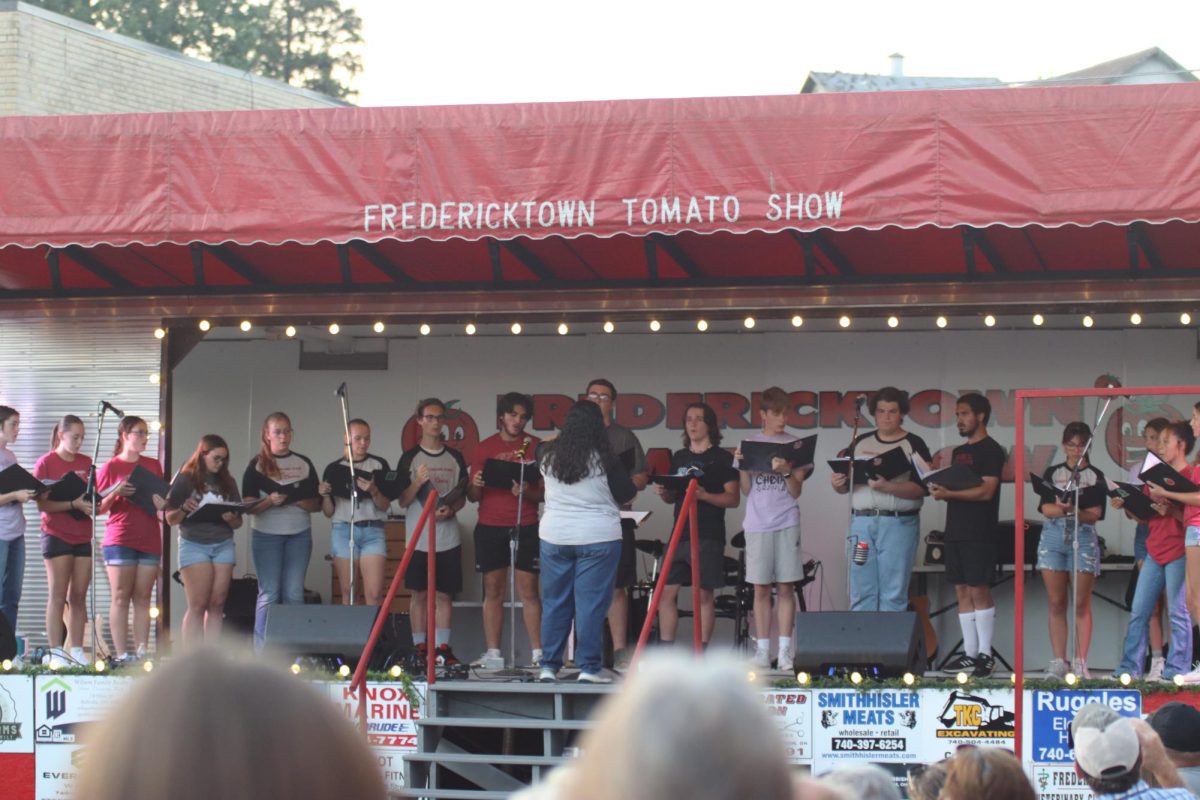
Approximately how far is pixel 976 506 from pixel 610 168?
3311mm

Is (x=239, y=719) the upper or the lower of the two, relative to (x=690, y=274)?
lower

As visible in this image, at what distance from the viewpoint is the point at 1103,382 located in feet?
37.1

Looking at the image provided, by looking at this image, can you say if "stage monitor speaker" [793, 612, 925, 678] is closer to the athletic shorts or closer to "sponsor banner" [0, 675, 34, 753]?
the athletic shorts

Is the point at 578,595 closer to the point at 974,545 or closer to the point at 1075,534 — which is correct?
the point at 974,545

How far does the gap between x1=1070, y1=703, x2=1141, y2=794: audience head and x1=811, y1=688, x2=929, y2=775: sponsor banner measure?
3.64m

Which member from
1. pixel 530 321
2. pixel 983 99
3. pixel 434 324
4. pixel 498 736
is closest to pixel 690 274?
pixel 530 321

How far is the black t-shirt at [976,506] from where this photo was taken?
9.57 metres

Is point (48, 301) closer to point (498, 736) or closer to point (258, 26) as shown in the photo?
point (498, 736)

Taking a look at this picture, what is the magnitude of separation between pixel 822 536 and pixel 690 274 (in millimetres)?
2539

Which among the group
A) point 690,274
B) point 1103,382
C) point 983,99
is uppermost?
point 983,99

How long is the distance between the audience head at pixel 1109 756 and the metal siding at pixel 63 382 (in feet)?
25.9

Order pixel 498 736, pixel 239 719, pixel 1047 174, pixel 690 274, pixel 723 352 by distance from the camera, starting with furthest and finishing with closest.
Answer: pixel 723 352 < pixel 690 274 < pixel 498 736 < pixel 1047 174 < pixel 239 719

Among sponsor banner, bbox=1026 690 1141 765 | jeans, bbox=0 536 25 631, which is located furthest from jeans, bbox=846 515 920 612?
jeans, bbox=0 536 25 631

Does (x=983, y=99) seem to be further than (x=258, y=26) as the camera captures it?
No
